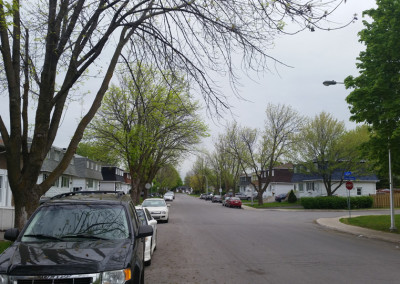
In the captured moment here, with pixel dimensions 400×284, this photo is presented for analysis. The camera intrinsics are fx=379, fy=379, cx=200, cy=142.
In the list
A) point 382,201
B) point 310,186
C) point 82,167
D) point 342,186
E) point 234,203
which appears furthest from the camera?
point 310,186

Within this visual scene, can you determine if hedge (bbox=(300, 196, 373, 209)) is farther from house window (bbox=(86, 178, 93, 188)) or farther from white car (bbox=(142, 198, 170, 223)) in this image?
house window (bbox=(86, 178, 93, 188))

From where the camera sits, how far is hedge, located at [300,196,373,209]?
132 feet

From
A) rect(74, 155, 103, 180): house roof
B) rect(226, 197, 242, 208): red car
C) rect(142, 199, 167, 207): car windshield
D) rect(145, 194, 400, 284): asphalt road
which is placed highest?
rect(74, 155, 103, 180): house roof

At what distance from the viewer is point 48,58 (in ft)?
29.0

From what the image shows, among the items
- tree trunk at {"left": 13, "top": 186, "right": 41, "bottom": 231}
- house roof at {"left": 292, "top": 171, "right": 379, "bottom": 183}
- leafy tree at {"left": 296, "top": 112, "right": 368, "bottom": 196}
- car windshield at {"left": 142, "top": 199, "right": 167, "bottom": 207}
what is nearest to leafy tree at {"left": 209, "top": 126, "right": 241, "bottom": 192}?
house roof at {"left": 292, "top": 171, "right": 379, "bottom": 183}

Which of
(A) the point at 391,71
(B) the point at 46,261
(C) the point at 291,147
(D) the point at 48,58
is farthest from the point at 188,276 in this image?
(C) the point at 291,147

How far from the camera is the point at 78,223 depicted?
543 centimetres

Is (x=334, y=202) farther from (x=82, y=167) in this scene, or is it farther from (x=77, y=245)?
(x=77, y=245)

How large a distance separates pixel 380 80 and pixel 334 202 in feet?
90.7

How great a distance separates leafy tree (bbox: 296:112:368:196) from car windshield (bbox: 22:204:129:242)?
125 ft

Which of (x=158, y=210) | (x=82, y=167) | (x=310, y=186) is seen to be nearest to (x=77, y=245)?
(x=158, y=210)

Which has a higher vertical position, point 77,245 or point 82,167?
point 82,167

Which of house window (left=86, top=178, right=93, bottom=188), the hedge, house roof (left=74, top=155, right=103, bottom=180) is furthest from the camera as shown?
house window (left=86, top=178, right=93, bottom=188)

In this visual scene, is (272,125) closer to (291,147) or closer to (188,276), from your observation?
(291,147)
